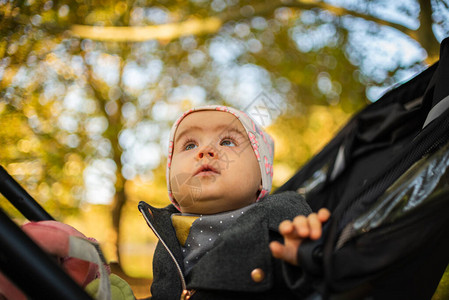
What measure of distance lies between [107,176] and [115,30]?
1637 millimetres

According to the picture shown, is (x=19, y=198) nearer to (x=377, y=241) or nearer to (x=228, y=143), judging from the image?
(x=228, y=143)

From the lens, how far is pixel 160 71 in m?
4.07

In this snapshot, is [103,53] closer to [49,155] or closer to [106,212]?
[49,155]

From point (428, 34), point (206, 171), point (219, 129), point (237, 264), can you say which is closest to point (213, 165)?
point (206, 171)

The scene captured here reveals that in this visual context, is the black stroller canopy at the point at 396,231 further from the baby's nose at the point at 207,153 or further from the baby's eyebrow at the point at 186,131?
the baby's eyebrow at the point at 186,131

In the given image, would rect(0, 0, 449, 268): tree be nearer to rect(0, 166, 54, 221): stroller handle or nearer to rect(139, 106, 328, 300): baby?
rect(0, 166, 54, 221): stroller handle

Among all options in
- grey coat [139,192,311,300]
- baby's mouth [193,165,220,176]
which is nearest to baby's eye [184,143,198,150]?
baby's mouth [193,165,220,176]

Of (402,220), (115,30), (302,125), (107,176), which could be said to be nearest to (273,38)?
(302,125)

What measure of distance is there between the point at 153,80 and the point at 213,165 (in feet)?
10.8

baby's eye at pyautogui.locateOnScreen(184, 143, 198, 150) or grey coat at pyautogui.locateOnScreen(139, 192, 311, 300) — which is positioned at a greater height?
baby's eye at pyautogui.locateOnScreen(184, 143, 198, 150)

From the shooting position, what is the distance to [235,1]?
3.33 meters

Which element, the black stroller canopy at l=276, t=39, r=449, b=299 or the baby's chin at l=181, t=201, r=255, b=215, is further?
the baby's chin at l=181, t=201, r=255, b=215

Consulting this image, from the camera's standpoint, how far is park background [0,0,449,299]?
216cm

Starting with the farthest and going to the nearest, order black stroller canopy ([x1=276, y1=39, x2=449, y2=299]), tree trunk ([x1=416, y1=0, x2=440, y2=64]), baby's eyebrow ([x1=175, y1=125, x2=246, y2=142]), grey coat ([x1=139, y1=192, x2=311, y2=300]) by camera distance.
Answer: tree trunk ([x1=416, y1=0, x2=440, y2=64]), baby's eyebrow ([x1=175, y1=125, x2=246, y2=142]), grey coat ([x1=139, y1=192, x2=311, y2=300]), black stroller canopy ([x1=276, y1=39, x2=449, y2=299])
